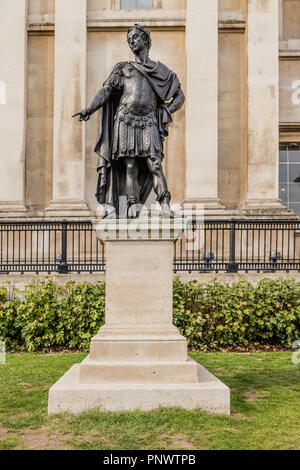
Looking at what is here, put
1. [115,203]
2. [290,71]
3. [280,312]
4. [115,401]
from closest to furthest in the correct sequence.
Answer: [115,401] < [115,203] < [280,312] < [290,71]

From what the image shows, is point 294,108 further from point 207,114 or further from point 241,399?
point 241,399

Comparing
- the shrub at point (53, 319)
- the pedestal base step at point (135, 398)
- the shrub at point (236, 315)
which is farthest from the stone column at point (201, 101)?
the pedestal base step at point (135, 398)

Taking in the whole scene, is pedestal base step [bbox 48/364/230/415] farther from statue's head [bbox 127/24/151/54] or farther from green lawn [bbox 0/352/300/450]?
statue's head [bbox 127/24/151/54]

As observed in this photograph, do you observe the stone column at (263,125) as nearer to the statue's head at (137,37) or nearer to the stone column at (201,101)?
the stone column at (201,101)

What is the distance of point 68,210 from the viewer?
59.9 ft

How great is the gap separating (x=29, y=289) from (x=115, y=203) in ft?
16.9

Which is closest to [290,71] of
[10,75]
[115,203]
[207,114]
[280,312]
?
[207,114]

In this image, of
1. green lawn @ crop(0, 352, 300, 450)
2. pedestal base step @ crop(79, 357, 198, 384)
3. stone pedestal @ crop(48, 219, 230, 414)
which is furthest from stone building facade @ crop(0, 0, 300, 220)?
pedestal base step @ crop(79, 357, 198, 384)

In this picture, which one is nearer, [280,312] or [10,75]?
[280,312]

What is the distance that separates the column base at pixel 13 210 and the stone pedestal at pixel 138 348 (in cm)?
1204

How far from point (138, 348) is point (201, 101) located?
14.1m

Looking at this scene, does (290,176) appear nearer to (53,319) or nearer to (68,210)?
(68,210)

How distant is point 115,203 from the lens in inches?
285

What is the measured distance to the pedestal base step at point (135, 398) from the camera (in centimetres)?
596
